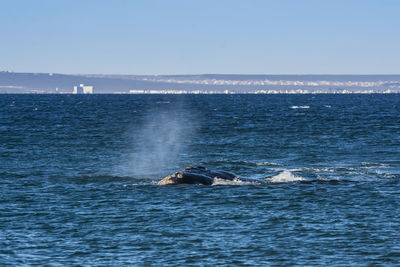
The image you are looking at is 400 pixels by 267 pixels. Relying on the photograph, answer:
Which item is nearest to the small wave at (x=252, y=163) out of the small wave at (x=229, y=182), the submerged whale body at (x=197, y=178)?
the submerged whale body at (x=197, y=178)

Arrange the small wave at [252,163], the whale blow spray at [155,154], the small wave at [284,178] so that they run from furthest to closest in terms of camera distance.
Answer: the small wave at [252,163], the whale blow spray at [155,154], the small wave at [284,178]

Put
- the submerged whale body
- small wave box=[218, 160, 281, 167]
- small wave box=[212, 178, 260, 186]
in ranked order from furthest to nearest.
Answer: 1. small wave box=[218, 160, 281, 167]
2. small wave box=[212, 178, 260, 186]
3. the submerged whale body

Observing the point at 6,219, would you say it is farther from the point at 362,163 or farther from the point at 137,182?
the point at 362,163

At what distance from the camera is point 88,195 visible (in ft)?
108

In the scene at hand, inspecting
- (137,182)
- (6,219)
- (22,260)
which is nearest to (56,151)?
(137,182)

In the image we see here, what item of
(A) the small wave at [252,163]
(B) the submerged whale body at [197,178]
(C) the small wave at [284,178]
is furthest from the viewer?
(A) the small wave at [252,163]

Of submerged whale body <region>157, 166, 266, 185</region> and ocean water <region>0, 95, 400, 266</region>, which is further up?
submerged whale body <region>157, 166, 266, 185</region>

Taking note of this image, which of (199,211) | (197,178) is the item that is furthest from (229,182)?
(199,211)

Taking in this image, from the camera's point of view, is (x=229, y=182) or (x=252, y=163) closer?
(x=229, y=182)

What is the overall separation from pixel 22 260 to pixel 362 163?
31771 mm

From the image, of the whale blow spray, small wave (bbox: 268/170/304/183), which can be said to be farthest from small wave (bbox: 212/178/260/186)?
the whale blow spray

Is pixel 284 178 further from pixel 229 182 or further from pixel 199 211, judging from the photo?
pixel 199 211

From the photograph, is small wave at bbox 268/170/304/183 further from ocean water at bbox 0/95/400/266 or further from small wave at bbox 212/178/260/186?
small wave at bbox 212/178/260/186

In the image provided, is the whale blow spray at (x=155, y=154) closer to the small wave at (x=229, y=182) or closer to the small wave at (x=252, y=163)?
the small wave at (x=252, y=163)
